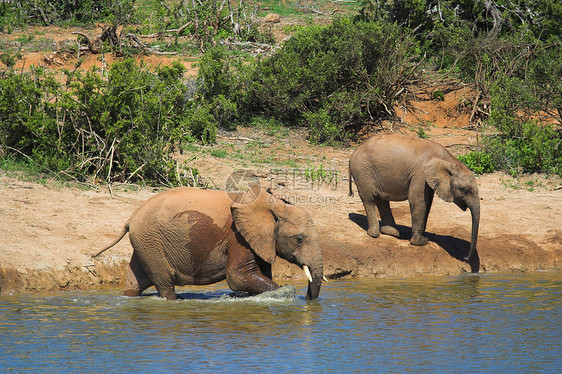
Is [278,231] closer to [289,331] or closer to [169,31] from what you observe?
[289,331]

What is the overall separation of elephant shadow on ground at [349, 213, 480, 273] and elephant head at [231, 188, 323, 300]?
3739 millimetres

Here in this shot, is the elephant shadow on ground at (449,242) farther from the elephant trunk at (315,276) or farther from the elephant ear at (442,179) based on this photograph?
the elephant trunk at (315,276)

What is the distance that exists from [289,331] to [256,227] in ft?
3.94

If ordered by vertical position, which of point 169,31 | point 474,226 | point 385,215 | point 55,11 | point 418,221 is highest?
point 55,11

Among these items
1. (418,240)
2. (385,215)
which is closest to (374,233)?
(385,215)

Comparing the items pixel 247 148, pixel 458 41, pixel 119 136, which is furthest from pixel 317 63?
pixel 119 136

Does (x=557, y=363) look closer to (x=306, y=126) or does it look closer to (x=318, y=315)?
(x=318, y=315)

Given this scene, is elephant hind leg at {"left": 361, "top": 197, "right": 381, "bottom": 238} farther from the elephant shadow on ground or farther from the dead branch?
the dead branch

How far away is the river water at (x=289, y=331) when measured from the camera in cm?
643

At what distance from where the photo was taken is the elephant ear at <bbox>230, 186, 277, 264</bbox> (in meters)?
7.99

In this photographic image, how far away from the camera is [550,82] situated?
648 inches

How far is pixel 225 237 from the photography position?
8156 mm

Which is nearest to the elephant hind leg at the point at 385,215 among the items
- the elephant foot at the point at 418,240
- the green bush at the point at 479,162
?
the elephant foot at the point at 418,240

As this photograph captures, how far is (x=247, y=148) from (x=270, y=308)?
7.94 metres
